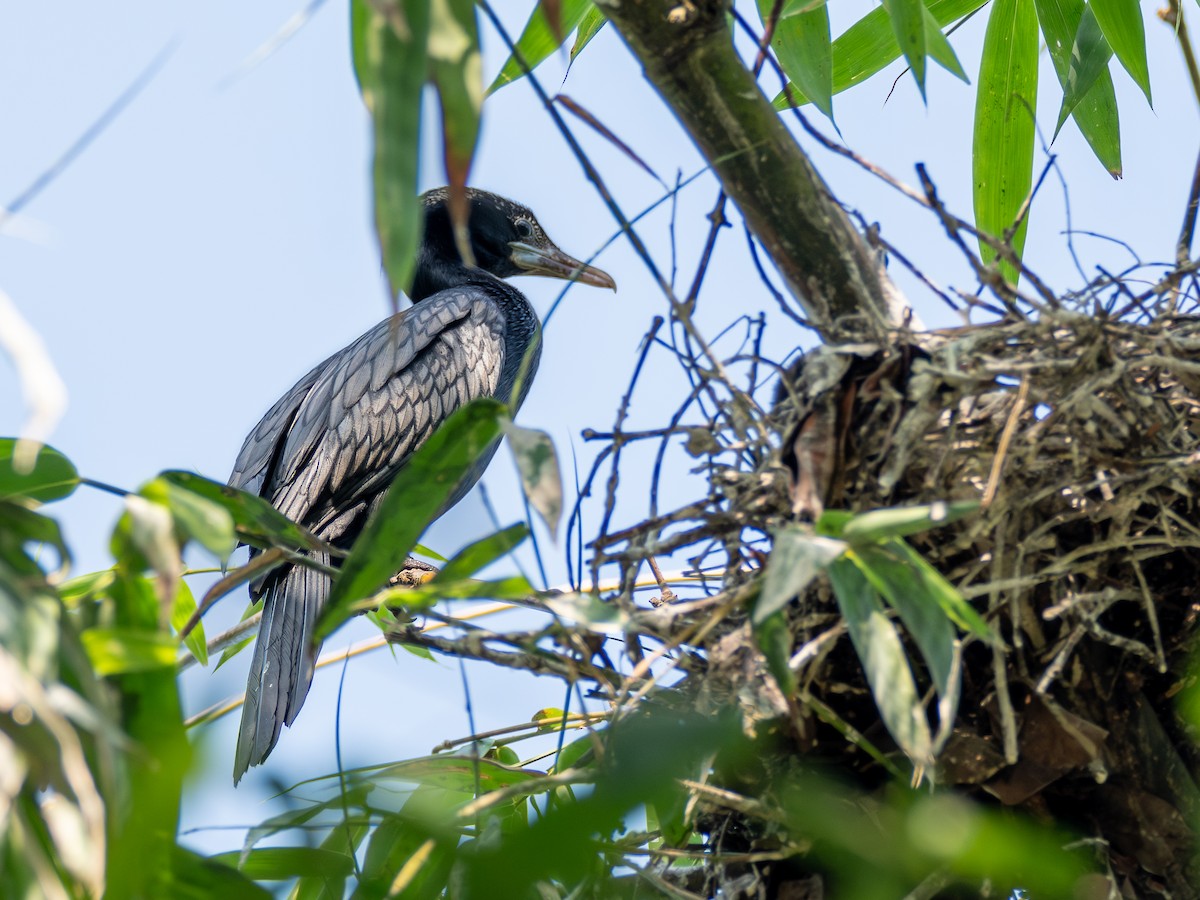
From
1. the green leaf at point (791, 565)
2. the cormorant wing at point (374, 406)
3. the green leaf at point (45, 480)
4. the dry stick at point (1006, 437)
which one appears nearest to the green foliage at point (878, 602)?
the green leaf at point (791, 565)

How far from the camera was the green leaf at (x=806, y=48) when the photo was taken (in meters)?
2.69

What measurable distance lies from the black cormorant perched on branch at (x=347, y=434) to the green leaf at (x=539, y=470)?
6.18 feet

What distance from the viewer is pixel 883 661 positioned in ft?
5.10

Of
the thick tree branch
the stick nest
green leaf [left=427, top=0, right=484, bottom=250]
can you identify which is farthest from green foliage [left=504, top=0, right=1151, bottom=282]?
green leaf [left=427, top=0, right=484, bottom=250]

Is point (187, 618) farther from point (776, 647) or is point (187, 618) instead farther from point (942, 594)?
point (942, 594)

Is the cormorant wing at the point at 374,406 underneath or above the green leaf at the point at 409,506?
above

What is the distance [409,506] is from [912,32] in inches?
41.5

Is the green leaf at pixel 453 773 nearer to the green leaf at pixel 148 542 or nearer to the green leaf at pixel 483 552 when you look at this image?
the green leaf at pixel 483 552

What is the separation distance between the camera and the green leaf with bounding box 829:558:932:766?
151 centimetres

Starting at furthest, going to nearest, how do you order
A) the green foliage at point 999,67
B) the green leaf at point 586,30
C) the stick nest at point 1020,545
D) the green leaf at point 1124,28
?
the green leaf at point 586,30, the green foliage at point 999,67, the green leaf at point 1124,28, the stick nest at point 1020,545

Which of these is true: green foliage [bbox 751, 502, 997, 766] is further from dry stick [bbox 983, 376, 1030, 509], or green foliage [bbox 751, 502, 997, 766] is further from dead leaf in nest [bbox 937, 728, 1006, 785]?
dead leaf in nest [bbox 937, 728, 1006, 785]

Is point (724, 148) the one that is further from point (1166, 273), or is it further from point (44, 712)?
point (44, 712)

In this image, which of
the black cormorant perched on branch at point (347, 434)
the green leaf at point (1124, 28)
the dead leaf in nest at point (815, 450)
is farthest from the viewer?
the black cormorant perched on branch at point (347, 434)

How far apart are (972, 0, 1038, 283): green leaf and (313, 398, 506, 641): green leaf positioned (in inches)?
63.1
